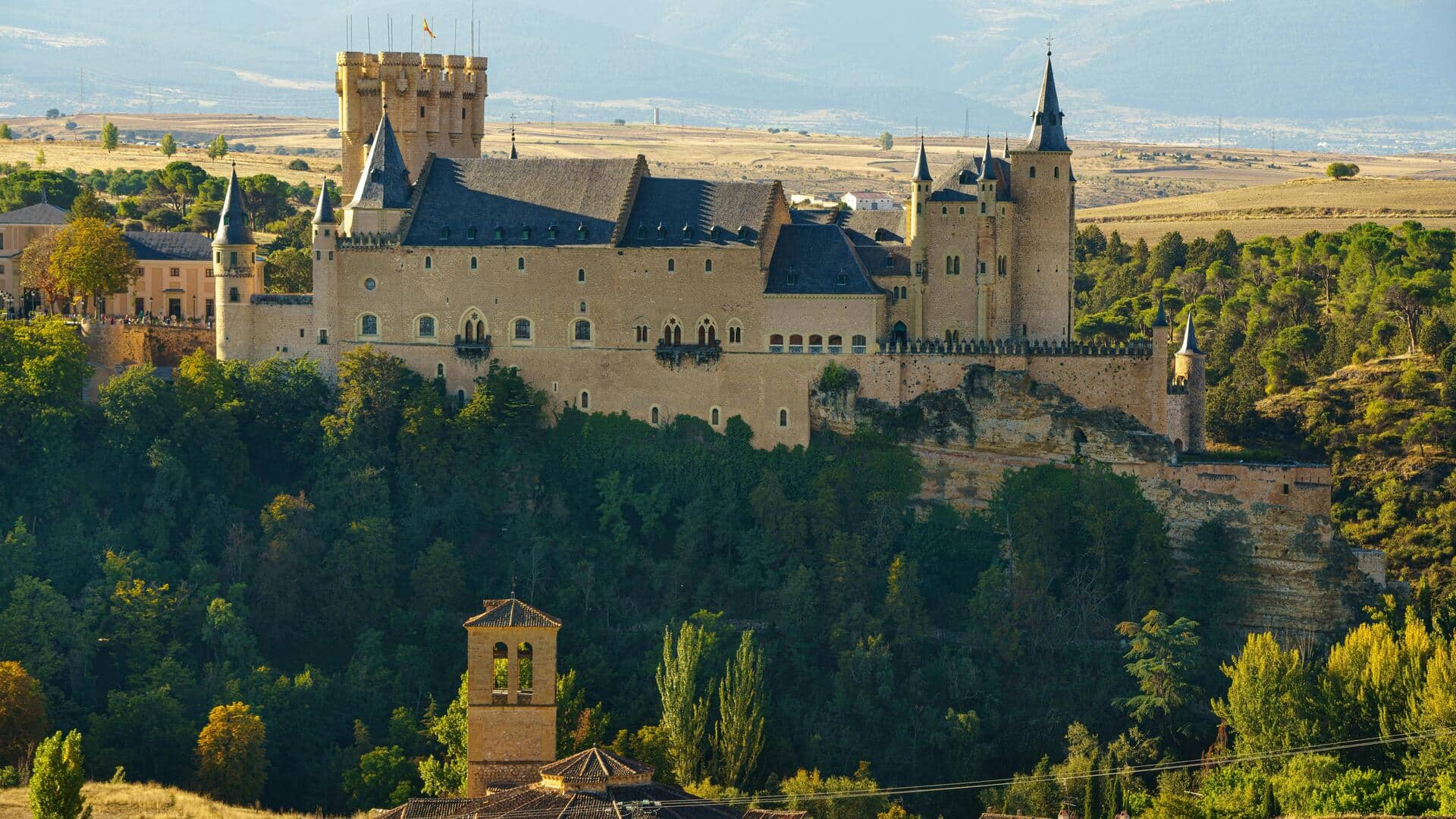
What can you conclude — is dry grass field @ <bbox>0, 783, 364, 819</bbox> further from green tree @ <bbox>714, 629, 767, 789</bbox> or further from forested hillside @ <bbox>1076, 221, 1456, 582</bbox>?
forested hillside @ <bbox>1076, 221, 1456, 582</bbox>

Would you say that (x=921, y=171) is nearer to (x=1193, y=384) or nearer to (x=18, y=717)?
(x=1193, y=384)

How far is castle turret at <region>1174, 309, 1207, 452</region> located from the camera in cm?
7369

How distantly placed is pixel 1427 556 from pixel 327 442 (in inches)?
1333

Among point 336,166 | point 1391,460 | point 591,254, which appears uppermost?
point 336,166

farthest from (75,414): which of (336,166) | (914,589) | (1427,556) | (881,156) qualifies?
(881,156)

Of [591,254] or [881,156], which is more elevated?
[881,156]

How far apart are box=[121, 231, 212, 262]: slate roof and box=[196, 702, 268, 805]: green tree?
2388 cm

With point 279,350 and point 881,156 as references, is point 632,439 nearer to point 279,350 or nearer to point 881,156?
point 279,350

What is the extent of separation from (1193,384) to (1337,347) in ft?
69.7

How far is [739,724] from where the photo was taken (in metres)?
65.6

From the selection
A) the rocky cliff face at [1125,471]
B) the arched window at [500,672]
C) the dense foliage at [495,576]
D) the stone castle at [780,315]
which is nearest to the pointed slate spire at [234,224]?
the stone castle at [780,315]

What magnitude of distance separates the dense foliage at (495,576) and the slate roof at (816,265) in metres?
4.52

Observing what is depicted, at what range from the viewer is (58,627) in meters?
68.9

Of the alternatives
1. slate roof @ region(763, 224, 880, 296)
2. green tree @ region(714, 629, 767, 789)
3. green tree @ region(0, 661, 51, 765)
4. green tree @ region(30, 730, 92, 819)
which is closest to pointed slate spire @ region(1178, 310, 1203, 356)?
slate roof @ region(763, 224, 880, 296)
